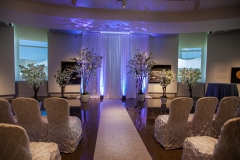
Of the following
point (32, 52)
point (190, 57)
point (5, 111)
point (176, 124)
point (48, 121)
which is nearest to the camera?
point (5, 111)

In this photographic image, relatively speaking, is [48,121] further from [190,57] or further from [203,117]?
[190,57]

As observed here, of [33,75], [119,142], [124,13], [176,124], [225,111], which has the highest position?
[124,13]

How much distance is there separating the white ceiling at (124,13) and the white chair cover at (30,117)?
12.7 ft

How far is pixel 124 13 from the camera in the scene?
18.6 feet

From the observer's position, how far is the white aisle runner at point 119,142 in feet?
8.51

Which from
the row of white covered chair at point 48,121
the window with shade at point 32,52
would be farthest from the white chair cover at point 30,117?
the window with shade at point 32,52

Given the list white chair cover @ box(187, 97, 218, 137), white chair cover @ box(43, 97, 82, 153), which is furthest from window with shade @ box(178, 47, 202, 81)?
white chair cover @ box(43, 97, 82, 153)

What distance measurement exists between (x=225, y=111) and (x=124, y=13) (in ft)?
15.0

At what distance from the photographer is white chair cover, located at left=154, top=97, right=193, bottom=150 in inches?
107

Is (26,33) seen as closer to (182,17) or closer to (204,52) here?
(182,17)

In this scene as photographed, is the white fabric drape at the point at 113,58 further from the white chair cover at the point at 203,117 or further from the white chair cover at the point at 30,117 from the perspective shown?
the white chair cover at the point at 203,117

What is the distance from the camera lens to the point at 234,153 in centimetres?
153

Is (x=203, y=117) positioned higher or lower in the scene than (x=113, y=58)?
lower

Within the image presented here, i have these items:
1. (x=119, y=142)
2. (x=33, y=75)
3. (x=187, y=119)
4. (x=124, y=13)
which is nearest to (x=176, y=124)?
(x=187, y=119)
